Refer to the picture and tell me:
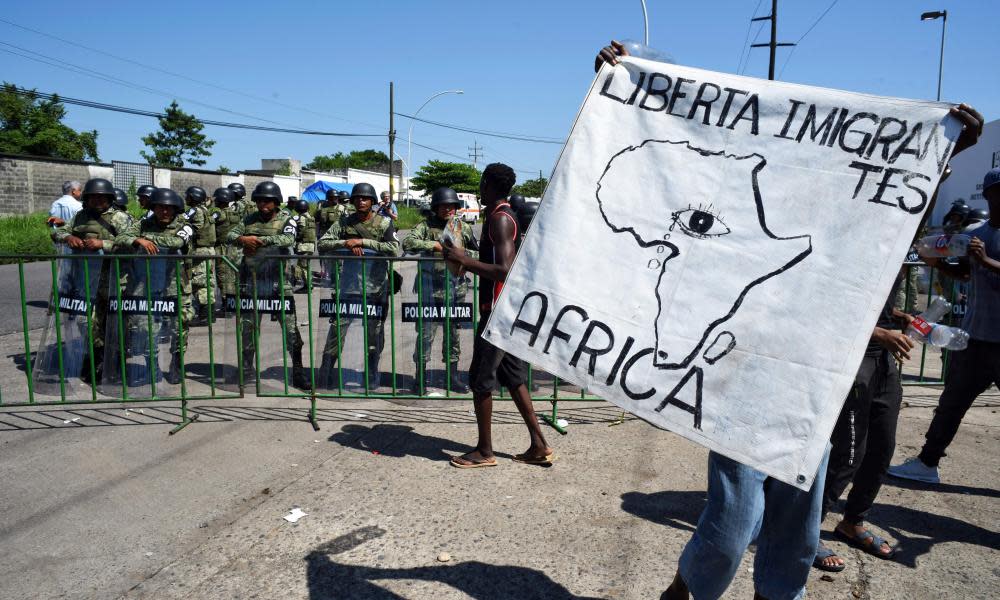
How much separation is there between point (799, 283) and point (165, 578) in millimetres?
3022

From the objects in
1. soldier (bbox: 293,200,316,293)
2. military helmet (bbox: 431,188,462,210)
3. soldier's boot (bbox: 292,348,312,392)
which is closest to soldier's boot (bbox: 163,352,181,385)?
soldier's boot (bbox: 292,348,312,392)

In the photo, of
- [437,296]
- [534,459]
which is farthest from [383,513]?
[437,296]

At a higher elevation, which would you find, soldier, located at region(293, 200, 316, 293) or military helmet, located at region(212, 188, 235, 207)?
military helmet, located at region(212, 188, 235, 207)

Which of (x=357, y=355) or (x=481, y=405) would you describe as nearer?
(x=481, y=405)

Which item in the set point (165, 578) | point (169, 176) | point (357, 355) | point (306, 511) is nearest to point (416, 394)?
point (357, 355)

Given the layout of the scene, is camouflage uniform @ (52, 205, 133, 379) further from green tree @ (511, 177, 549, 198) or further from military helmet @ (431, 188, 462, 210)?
green tree @ (511, 177, 549, 198)

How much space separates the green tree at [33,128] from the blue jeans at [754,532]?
4583cm

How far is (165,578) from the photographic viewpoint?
10.6ft

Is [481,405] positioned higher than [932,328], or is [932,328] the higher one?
[932,328]

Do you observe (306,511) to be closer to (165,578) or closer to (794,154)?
(165,578)

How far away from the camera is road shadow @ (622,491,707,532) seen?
391cm

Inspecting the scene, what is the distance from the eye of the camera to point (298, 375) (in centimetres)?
666

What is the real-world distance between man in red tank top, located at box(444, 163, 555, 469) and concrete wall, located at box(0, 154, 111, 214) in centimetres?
2736

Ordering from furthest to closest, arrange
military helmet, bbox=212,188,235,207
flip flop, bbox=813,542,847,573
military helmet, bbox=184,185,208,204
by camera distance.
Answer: military helmet, bbox=184,185,208,204 → military helmet, bbox=212,188,235,207 → flip flop, bbox=813,542,847,573
